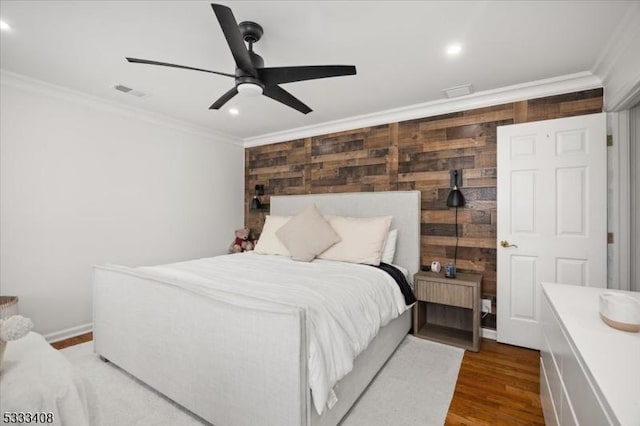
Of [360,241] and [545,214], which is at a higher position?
[545,214]

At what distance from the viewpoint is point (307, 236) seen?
3.24m

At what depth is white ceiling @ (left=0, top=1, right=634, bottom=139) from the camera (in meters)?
1.78

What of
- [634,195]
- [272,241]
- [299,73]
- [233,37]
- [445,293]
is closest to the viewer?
[233,37]

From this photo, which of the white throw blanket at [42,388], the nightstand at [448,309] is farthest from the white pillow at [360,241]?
the white throw blanket at [42,388]

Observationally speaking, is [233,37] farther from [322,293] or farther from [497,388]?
[497,388]

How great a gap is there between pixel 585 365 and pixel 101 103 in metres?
4.44

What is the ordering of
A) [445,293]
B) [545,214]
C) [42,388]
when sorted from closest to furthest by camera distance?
[42,388], [545,214], [445,293]

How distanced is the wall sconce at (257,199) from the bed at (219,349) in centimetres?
240

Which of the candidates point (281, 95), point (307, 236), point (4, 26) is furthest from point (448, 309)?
point (4, 26)

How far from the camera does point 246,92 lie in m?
1.96

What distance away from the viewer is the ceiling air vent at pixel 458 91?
9.36 ft

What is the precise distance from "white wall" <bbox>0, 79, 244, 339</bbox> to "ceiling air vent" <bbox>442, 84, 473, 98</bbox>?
3.43 metres

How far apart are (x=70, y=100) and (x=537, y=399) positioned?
195 inches

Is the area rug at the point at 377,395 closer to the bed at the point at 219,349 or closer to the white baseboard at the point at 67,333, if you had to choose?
the bed at the point at 219,349
